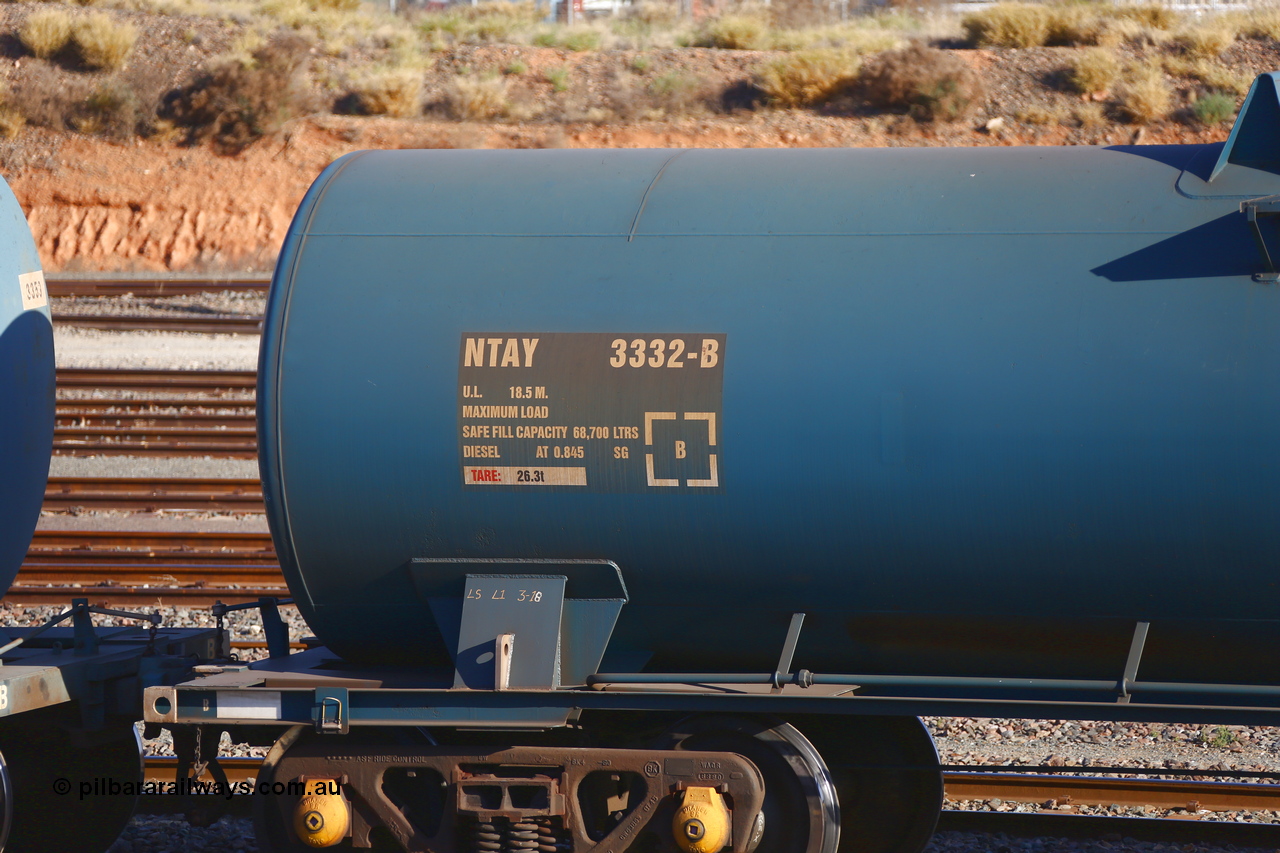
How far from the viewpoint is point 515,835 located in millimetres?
4949

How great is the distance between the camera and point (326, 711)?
484cm

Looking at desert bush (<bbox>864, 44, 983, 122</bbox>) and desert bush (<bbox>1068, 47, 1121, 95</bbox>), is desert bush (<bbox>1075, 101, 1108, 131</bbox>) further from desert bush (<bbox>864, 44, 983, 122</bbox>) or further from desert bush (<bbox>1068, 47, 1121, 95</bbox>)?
desert bush (<bbox>864, 44, 983, 122</bbox>)

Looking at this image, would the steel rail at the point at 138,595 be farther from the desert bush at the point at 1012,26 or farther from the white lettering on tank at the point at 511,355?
the desert bush at the point at 1012,26

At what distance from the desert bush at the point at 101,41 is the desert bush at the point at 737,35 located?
53.8 ft

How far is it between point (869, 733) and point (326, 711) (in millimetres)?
2413

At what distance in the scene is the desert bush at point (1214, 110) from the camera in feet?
96.3

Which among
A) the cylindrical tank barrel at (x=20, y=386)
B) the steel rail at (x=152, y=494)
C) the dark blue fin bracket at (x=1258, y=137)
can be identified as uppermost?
the dark blue fin bracket at (x=1258, y=137)

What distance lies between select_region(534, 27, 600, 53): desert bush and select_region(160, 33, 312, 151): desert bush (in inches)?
302

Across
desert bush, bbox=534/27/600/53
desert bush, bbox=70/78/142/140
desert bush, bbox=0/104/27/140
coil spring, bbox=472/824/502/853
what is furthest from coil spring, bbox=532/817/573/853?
desert bush, bbox=534/27/600/53

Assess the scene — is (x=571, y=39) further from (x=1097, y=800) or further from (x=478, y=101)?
(x=1097, y=800)

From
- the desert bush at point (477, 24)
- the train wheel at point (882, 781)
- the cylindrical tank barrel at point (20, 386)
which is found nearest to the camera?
the train wheel at point (882, 781)

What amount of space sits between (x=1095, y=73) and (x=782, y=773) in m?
30.1

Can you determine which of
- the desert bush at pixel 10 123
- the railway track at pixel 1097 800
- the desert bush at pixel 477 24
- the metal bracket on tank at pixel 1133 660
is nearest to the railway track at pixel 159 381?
the railway track at pixel 1097 800

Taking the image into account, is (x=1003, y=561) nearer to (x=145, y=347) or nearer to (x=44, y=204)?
(x=145, y=347)
